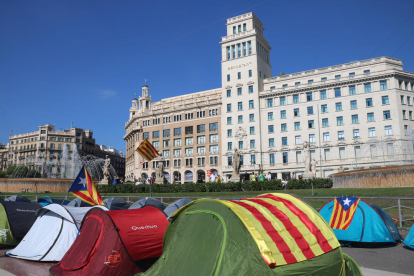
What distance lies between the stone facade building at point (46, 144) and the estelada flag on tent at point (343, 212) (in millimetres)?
100789

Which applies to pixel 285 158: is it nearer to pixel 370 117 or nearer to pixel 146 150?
pixel 370 117

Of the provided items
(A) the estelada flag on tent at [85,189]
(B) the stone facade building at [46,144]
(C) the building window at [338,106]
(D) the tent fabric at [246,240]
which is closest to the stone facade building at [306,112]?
(C) the building window at [338,106]

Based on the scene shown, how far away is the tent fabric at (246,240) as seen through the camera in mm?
4965

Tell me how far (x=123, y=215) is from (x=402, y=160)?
5153cm

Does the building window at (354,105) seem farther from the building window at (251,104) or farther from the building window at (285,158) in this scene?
the building window at (251,104)

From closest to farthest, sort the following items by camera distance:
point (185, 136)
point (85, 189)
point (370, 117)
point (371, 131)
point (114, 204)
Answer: point (85, 189)
point (114, 204)
point (371, 131)
point (370, 117)
point (185, 136)

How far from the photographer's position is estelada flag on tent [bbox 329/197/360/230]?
1051 centimetres

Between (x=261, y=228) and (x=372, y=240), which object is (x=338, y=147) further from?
(x=261, y=228)

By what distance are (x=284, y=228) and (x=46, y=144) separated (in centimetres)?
11245

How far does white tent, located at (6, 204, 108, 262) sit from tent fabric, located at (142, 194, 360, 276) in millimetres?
4444

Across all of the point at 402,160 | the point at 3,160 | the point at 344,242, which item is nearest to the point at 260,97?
the point at 402,160

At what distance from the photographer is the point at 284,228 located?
555 centimetres

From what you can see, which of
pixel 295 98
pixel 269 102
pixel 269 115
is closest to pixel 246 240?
pixel 295 98

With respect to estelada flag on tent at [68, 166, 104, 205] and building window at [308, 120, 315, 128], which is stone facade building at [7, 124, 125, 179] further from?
estelada flag on tent at [68, 166, 104, 205]
